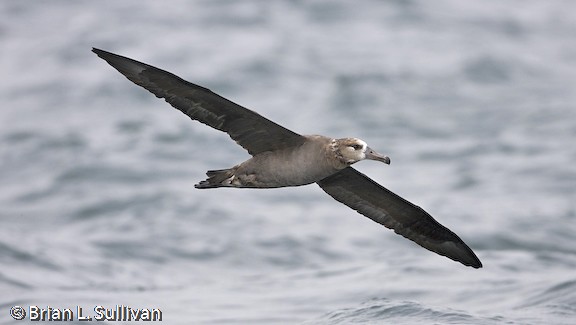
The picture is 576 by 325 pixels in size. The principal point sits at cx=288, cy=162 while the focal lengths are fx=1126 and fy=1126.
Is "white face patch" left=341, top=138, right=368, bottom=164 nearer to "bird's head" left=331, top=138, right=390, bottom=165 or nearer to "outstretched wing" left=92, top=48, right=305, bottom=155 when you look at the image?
"bird's head" left=331, top=138, right=390, bottom=165

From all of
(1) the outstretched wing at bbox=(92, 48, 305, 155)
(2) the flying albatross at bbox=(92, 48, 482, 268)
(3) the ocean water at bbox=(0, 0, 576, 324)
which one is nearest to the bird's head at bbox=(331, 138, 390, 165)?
(2) the flying albatross at bbox=(92, 48, 482, 268)

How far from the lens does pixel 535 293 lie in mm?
16016

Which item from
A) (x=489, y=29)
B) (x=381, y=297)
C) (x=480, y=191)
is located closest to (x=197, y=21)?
(x=489, y=29)

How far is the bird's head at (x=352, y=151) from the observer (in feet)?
35.7

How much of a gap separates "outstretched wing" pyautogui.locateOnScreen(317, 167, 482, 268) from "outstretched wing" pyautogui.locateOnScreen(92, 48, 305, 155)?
1.17 m

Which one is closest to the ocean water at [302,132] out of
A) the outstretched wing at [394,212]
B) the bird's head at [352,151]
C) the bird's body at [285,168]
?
the outstretched wing at [394,212]

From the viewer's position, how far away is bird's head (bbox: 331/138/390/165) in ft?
35.7

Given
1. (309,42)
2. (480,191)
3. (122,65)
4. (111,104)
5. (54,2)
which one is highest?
(54,2)

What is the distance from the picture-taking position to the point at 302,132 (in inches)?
975

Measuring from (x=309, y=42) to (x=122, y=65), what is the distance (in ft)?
59.7

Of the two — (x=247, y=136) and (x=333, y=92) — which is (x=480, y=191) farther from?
(x=247, y=136)

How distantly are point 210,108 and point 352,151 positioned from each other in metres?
1.53

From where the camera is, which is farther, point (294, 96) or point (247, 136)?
point (294, 96)

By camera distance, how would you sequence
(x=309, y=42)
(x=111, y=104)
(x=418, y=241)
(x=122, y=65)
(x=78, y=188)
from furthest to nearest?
(x=309, y=42)
(x=111, y=104)
(x=78, y=188)
(x=418, y=241)
(x=122, y=65)
